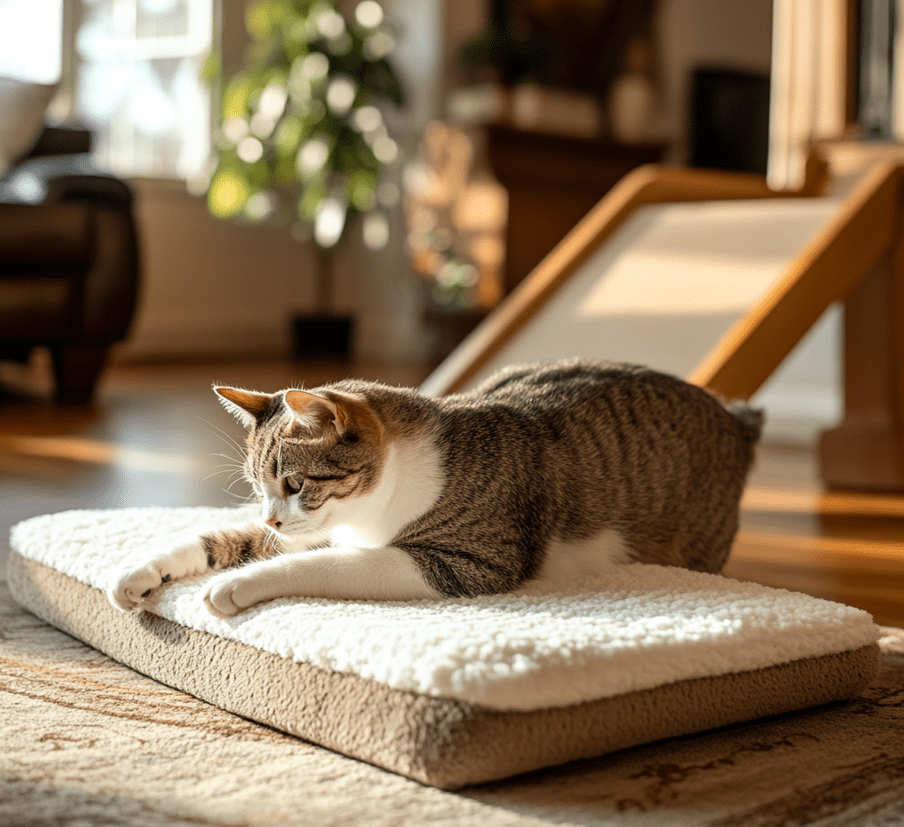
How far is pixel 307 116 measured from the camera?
16.3 ft

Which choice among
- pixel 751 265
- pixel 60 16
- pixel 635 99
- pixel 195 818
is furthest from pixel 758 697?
pixel 635 99

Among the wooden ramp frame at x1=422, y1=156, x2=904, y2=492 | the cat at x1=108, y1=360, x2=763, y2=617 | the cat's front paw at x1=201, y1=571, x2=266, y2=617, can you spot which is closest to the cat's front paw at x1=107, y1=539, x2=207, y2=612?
the cat at x1=108, y1=360, x2=763, y2=617

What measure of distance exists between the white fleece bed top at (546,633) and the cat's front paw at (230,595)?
0.01 m

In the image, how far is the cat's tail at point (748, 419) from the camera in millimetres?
1648

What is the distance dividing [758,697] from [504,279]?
14.4ft

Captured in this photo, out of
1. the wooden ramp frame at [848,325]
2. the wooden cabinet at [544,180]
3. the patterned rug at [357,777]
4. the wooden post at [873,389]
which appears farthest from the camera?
the wooden cabinet at [544,180]

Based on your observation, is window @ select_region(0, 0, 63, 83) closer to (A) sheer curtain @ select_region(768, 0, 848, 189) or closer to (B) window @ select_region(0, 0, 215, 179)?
(B) window @ select_region(0, 0, 215, 179)

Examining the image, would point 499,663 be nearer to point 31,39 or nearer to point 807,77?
point 807,77

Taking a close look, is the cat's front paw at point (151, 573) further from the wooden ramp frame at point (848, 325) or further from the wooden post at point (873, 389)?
the wooden post at point (873, 389)

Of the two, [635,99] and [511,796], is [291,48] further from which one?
[511,796]

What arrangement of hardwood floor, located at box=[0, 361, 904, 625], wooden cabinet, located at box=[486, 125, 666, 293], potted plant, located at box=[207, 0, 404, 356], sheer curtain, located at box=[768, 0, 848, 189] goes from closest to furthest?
hardwood floor, located at box=[0, 361, 904, 625] < sheer curtain, located at box=[768, 0, 848, 189] < potted plant, located at box=[207, 0, 404, 356] < wooden cabinet, located at box=[486, 125, 666, 293]

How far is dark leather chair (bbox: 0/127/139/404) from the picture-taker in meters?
3.49

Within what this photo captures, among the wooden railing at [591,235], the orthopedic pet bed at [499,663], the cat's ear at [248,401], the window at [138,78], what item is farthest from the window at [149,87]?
the orthopedic pet bed at [499,663]

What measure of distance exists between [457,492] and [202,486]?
1.21 m
